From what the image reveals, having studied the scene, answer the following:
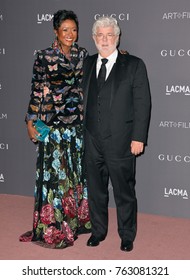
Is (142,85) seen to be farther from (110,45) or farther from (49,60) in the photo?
(49,60)

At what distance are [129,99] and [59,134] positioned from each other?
611mm

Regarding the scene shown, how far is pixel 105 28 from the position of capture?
9.48 feet

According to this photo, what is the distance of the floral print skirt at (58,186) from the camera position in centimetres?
324

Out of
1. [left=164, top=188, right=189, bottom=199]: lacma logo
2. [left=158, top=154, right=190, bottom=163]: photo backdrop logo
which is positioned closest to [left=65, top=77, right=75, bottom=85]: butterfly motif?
[left=158, top=154, right=190, bottom=163]: photo backdrop logo

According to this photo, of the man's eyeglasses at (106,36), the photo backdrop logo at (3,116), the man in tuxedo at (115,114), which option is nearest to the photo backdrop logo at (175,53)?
the man in tuxedo at (115,114)

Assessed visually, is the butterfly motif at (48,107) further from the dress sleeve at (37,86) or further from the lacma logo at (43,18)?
the lacma logo at (43,18)

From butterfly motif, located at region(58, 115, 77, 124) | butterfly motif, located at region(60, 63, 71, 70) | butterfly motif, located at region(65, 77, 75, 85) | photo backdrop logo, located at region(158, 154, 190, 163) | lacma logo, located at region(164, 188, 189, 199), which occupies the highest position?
butterfly motif, located at region(60, 63, 71, 70)

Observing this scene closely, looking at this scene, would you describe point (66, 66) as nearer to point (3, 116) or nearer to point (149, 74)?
point (149, 74)

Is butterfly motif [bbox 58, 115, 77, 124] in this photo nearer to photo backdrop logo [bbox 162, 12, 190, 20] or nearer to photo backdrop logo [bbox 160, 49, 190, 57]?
photo backdrop logo [bbox 160, 49, 190, 57]

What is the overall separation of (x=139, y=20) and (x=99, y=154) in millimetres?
1396

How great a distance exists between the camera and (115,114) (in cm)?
297

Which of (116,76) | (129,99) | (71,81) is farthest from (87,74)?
(129,99)

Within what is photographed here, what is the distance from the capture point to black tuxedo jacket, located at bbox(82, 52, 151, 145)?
2953mm

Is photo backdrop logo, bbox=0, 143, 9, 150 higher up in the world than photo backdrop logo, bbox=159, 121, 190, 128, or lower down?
lower down
